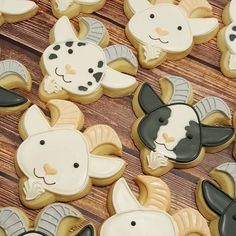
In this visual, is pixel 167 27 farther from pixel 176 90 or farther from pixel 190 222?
pixel 190 222

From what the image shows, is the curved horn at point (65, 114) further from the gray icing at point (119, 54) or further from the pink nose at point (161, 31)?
the pink nose at point (161, 31)

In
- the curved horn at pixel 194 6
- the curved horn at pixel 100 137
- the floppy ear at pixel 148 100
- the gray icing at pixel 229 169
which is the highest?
the curved horn at pixel 194 6

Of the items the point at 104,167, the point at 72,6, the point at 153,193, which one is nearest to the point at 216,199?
the point at 153,193

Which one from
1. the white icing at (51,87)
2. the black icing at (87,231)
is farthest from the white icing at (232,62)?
the black icing at (87,231)

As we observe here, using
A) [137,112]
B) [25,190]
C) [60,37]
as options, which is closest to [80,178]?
[25,190]

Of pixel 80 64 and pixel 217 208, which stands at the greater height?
pixel 80 64

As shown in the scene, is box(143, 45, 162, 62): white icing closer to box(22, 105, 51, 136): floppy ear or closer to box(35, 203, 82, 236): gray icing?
box(22, 105, 51, 136): floppy ear

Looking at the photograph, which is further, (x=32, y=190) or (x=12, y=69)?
(x=12, y=69)
